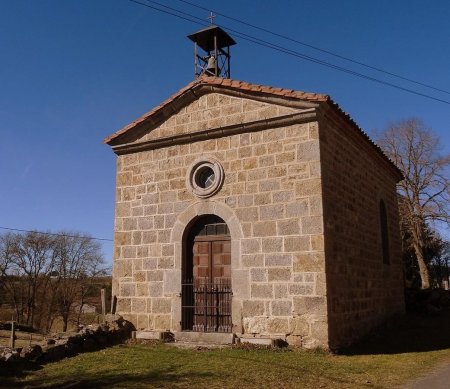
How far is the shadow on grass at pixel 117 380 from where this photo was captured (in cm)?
574

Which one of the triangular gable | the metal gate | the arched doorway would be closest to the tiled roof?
the triangular gable

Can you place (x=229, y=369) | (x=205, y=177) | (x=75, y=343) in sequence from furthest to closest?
(x=205, y=177) < (x=75, y=343) < (x=229, y=369)

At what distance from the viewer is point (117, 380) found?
5969 millimetres

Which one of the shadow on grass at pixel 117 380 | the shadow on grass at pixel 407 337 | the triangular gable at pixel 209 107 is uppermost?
Result: the triangular gable at pixel 209 107

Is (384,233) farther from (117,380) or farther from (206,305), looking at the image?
(117,380)

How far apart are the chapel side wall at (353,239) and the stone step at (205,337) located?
1.92m

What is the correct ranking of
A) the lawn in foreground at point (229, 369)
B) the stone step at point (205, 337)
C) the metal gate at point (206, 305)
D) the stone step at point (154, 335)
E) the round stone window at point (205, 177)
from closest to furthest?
1. the lawn in foreground at point (229, 369)
2. the stone step at point (205, 337)
3. the metal gate at point (206, 305)
4. the stone step at point (154, 335)
5. the round stone window at point (205, 177)

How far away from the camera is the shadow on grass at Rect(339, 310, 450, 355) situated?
26.8 ft

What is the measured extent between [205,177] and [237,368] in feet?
14.3

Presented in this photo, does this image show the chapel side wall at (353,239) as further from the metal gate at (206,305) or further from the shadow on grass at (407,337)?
the metal gate at (206,305)

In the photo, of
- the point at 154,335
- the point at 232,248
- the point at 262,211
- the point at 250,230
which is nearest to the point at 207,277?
the point at 232,248

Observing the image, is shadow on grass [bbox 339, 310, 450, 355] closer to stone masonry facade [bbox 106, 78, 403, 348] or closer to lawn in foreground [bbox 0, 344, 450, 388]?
stone masonry facade [bbox 106, 78, 403, 348]

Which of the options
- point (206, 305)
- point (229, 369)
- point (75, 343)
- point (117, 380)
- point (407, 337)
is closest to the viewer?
point (117, 380)

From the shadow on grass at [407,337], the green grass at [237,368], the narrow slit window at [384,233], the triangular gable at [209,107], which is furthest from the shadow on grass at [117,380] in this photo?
the narrow slit window at [384,233]
